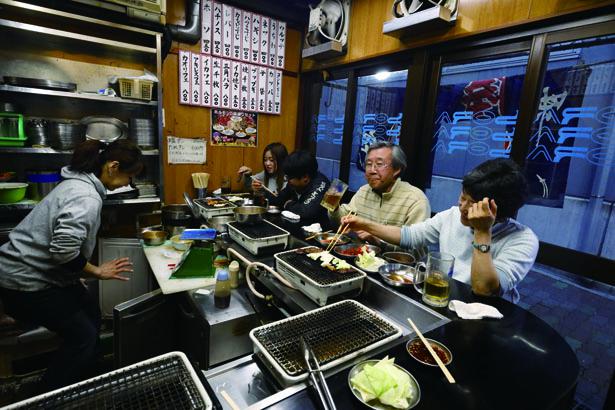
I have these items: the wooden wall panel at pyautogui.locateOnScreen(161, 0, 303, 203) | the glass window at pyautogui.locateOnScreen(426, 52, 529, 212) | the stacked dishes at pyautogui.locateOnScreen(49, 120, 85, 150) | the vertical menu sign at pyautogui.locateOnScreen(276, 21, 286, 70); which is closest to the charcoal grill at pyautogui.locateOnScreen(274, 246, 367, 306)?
the glass window at pyautogui.locateOnScreen(426, 52, 529, 212)

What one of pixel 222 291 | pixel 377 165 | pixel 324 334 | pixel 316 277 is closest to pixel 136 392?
pixel 324 334

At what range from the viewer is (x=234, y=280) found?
2182 mm

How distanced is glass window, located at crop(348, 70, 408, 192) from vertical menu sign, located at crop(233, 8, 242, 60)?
5.75 feet

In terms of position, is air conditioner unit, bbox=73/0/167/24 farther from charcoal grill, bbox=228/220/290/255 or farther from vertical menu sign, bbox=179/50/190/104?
charcoal grill, bbox=228/220/290/255

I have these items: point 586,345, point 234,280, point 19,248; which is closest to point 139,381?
point 234,280

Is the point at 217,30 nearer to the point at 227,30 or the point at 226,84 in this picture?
the point at 227,30

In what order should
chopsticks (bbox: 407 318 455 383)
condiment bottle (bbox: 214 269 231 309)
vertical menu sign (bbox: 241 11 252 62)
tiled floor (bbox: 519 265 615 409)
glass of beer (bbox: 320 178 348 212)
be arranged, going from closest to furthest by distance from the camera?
chopsticks (bbox: 407 318 455 383) → condiment bottle (bbox: 214 269 231 309) → glass of beer (bbox: 320 178 348 212) → tiled floor (bbox: 519 265 615 409) → vertical menu sign (bbox: 241 11 252 62)

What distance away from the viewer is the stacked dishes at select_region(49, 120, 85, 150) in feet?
10.6

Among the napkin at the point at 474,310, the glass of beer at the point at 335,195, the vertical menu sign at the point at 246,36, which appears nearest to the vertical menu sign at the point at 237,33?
the vertical menu sign at the point at 246,36

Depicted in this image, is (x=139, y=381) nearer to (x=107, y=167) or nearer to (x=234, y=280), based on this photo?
(x=234, y=280)

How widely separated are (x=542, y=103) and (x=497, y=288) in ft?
6.43

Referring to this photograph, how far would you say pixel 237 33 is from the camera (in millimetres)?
4488

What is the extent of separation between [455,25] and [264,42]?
105 inches

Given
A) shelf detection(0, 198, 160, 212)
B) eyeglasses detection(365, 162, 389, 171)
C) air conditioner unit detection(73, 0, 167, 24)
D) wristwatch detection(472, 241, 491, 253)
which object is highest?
air conditioner unit detection(73, 0, 167, 24)
